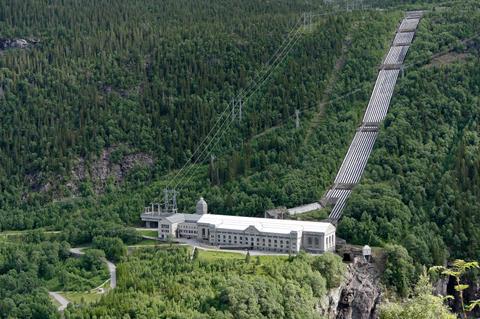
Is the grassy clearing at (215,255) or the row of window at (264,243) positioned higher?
the row of window at (264,243)

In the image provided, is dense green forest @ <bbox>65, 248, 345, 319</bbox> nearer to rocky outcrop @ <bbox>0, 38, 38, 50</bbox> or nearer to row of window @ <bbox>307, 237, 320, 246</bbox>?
row of window @ <bbox>307, 237, 320, 246</bbox>

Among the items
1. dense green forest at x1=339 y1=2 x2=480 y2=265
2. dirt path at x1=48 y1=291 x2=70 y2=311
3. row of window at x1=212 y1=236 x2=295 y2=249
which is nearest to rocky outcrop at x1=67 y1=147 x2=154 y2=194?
row of window at x1=212 y1=236 x2=295 y2=249

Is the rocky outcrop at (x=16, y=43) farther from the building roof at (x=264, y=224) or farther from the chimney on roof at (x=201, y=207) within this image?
the building roof at (x=264, y=224)

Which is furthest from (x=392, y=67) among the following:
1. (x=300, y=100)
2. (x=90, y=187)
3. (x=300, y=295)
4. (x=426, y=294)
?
(x=426, y=294)

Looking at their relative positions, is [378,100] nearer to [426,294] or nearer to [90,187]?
[90,187]

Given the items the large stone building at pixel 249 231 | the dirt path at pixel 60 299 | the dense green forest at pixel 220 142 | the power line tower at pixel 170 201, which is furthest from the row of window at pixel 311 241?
the dirt path at pixel 60 299

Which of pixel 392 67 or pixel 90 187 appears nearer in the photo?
pixel 90 187
